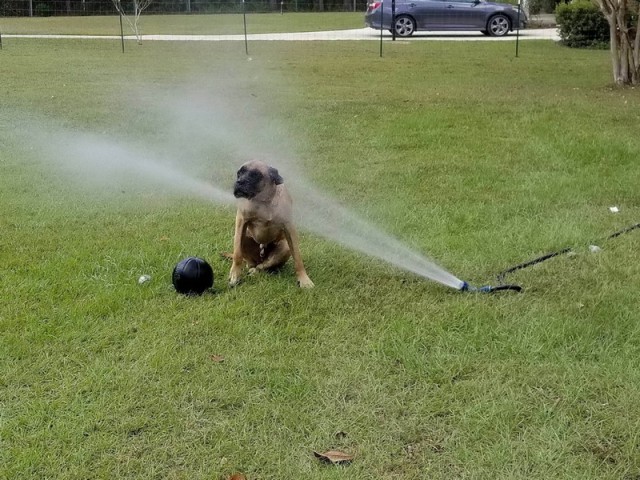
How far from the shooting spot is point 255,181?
3.96 meters

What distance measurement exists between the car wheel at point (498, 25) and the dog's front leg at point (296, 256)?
21393mm

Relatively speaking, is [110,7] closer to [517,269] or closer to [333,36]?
[333,36]

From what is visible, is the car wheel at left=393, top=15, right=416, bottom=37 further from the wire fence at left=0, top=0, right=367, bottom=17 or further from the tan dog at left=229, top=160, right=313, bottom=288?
the tan dog at left=229, top=160, right=313, bottom=288

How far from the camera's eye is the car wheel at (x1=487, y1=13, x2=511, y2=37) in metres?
23.5

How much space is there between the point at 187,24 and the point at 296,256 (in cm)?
2706

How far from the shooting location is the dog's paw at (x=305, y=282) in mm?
4277

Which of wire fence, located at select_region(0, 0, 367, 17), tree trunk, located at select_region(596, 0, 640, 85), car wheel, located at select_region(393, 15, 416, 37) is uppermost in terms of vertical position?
wire fence, located at select_region(0, 0, 367, 17)

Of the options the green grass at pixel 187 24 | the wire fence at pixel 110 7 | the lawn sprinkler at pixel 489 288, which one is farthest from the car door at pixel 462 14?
the lawn sprinkler at pixel 489 288

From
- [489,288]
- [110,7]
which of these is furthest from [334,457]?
[110,7]

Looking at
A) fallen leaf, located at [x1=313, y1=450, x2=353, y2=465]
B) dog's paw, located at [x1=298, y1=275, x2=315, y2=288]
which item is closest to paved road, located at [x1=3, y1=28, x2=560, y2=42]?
dog's paw, located at [x1=298, y1=275, x2=315, y2=288]

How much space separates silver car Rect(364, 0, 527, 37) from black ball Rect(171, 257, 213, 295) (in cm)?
2015

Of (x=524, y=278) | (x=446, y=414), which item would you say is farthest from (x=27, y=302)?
(x=524, y=278)

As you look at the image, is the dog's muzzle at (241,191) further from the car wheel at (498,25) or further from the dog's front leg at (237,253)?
the car wheel at (498,25)

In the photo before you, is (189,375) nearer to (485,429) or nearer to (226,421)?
(226,421)
